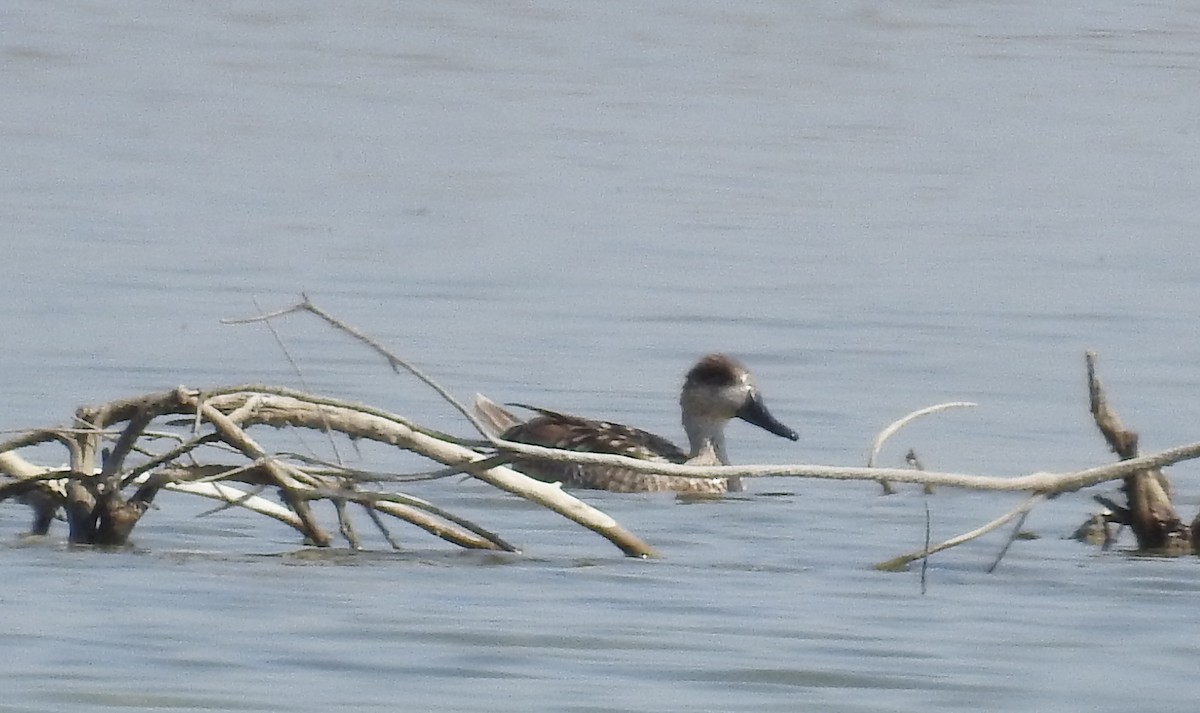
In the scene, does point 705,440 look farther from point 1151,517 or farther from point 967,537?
point 967,537

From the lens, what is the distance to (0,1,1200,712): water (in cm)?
851

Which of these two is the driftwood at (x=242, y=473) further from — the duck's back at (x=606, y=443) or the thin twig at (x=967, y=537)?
the duck's back at (x=606, y=443)

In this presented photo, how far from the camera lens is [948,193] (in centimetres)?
2047

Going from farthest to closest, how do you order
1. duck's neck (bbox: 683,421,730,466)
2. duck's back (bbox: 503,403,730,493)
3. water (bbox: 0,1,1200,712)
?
duck's neck (bbox: 683,421,730,466) < duck's back (bbox: 503,403,730,493) < water (bbox: 0,1,1200,712)

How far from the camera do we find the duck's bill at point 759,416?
13.5 meters

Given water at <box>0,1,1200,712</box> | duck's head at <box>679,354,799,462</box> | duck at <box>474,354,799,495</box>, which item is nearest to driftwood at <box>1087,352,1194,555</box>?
water at <box>0,1,1200,712</box>

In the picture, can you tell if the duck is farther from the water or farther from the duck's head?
the water

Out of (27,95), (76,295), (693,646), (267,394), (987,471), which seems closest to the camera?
(693,646)

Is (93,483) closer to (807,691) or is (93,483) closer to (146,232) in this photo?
(807,691)

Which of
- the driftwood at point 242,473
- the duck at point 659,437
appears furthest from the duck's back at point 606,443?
→ the driftwood at point 242,473

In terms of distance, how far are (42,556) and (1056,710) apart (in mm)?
3107

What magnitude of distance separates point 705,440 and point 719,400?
42 cm

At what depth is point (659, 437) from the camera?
13.3 meters

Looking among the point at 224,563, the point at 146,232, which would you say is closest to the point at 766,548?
the point at 224,563
